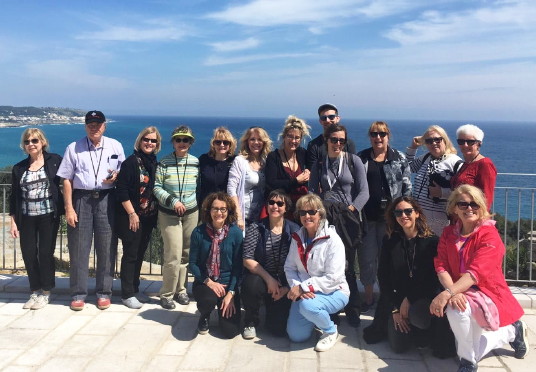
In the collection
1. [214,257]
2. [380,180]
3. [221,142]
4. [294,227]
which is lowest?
[214,257]

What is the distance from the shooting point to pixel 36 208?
502 centimetres

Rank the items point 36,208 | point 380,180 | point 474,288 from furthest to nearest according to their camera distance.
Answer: point 36,208
point 380,180
point 474,288

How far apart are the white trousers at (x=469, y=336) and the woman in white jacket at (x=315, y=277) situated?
3.28ft

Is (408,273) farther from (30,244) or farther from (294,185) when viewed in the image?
(30,244)

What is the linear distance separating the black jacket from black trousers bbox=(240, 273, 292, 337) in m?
2.23

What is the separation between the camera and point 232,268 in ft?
15.3

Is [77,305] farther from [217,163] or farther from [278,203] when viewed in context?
[278,203]

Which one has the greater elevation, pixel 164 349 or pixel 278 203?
pixel 278 203

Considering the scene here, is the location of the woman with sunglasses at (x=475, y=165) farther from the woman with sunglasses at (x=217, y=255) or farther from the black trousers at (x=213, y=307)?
the black trousers at (x=213, y=307)

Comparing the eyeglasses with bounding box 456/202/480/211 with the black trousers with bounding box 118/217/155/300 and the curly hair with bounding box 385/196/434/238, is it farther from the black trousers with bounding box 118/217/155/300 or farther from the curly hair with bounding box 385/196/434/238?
the black trousers with bounding box 118/217/155/300

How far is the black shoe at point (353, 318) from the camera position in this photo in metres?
4.75

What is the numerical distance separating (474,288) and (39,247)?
4353 millimetres

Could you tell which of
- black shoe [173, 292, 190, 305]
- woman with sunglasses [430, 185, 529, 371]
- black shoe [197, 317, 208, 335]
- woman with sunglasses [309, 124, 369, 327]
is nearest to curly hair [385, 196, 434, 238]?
woman with sunglasses [430, 185, 529, 371]

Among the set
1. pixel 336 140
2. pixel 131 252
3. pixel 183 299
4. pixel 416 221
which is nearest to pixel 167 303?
pixel 183 299
